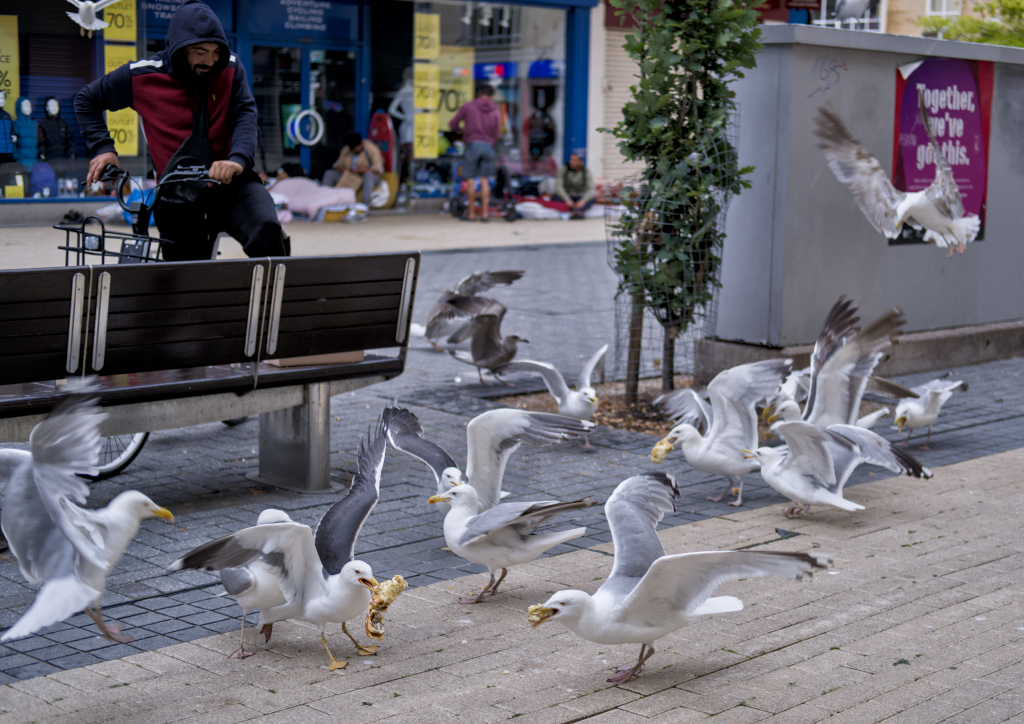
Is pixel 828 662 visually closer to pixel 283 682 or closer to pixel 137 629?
pixel 283 682

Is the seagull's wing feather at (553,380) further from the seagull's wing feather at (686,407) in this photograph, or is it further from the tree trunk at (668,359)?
the tree trunk at (668,359)

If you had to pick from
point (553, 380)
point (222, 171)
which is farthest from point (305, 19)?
point (222, 171)

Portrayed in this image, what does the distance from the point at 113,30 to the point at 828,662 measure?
1387 centimetres

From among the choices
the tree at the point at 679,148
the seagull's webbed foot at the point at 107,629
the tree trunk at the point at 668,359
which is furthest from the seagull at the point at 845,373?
the seagull's webbed foot at the point at 107,629

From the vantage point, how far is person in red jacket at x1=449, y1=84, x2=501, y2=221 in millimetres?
21906

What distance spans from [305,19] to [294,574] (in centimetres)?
1868

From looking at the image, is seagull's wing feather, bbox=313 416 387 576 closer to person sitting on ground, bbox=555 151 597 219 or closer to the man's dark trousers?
the man's dark trousers

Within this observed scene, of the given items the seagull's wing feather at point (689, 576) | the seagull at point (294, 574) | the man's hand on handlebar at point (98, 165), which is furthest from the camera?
the man's hand on handlebar at point (98, 165)

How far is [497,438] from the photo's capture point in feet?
18.1

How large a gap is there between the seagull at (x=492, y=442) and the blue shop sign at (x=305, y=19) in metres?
16.7

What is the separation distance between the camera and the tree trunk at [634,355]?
8.43 meters

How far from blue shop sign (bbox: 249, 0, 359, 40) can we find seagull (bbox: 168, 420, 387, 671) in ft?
59.2

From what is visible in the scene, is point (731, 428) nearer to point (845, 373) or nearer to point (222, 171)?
point (845, 373)

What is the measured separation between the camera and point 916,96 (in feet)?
32.9
